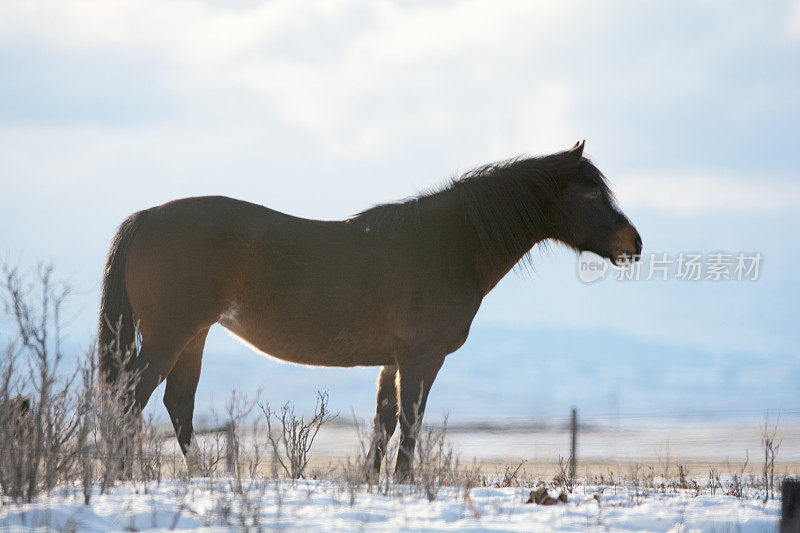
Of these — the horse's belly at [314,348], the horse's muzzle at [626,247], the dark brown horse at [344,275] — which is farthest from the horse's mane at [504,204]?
the horse's belly at [314,348]

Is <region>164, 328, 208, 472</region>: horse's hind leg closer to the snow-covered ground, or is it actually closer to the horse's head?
the snow-covered ground

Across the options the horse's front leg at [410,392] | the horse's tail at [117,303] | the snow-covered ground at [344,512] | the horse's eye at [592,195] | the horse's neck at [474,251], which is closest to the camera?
the snow-covered ground at [344,512]

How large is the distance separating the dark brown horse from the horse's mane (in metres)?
0.01

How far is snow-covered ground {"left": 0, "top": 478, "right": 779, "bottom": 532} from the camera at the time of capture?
4.21 metres

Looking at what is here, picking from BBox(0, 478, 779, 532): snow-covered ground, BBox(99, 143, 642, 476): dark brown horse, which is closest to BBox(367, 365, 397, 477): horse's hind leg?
BBox(99, 143, 642, 476): dark brown horse

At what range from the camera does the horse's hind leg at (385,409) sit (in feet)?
23.7

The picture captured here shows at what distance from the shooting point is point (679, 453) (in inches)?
1134

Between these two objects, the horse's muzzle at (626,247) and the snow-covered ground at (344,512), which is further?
the horse's muzzle at (626,247)

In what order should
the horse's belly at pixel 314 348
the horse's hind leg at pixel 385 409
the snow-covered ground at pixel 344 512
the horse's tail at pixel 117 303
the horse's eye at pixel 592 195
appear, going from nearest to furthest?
the snow-covered ground at pixel 344 512 < the horse's tail at pixel 117 303 < the horse's belly at pixel 314 348 < the horse's hind leg at pixel 385 409 < the horse's eye at pixel 592 195

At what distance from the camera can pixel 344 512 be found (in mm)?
4598

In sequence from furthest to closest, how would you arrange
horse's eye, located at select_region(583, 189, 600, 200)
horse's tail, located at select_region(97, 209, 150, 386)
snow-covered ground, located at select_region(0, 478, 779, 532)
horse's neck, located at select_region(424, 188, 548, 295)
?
A: horse's eye, located at select_region(583, 189, 600, 200) → horse's neck, located at select_region(424, 188, 548, 295) → horse's tail, located at select_region(97, 209, 150, 386) → snow-covered ground, located at select_region(0, 478, 779, 532)

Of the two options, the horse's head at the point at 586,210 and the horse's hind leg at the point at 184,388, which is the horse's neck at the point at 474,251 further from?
the horse's hind leg at the point at 184,388

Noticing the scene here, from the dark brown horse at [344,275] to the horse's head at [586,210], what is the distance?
11 millimetres

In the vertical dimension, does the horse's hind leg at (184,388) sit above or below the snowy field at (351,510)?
above
